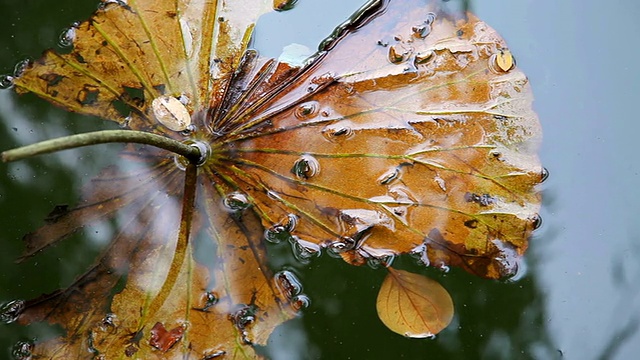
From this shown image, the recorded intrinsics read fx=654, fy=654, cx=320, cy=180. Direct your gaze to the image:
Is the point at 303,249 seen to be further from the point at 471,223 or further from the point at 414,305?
the point at 471,223

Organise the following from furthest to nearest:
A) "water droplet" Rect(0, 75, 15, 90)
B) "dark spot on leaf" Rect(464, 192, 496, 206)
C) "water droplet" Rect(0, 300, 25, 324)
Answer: "water droplet" Rect(0, 75, 15, 90), "water droplet" Rect(0, 300, 25, 324), "dark spot on leaf" Rect(464, 192, 496, 206)

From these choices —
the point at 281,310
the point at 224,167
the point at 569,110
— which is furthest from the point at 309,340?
the point at 569,110

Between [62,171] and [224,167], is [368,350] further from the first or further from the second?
[62,171]

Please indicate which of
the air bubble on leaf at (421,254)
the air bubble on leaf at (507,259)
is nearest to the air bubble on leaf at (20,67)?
the air bubble on leaf at (421,254)

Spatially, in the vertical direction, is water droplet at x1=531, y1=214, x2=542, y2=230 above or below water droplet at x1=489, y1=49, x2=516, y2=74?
below

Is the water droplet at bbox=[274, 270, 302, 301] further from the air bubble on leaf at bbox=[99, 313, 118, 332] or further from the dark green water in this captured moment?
the air bubble on leaf at bbox=[99, 313, 118, 332]

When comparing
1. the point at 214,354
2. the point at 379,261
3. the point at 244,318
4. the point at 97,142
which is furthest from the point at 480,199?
the point at 97,142

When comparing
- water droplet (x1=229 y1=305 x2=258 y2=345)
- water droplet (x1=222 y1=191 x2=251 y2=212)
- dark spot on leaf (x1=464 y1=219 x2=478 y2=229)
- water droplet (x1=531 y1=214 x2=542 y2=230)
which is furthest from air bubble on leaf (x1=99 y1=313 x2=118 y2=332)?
water droplet (x1=531 y1=214 x2=542 y2=230)
